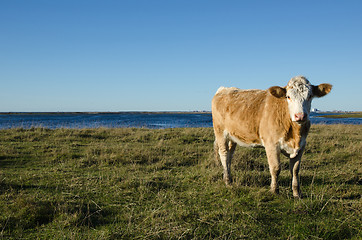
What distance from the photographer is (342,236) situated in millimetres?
3396

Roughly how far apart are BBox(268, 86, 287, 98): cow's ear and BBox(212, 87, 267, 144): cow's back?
51cm

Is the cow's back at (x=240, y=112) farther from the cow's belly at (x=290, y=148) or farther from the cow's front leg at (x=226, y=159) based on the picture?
the cow's belly at (x=290, y=148)

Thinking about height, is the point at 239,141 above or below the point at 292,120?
below

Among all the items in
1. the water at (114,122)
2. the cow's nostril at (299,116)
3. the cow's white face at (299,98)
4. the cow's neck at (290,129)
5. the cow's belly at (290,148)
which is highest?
the cow's white face at (299,98)

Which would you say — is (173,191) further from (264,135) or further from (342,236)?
(342,236)

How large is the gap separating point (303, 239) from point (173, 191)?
255 cm

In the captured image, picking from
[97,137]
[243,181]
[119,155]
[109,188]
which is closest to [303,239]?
[243,181]

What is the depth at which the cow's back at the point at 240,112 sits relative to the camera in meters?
5.26

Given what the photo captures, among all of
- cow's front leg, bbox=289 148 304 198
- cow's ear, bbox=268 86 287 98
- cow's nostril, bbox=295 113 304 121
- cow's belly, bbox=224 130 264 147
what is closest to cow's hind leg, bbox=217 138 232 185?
cow's belly, bbox=224 130 264 147

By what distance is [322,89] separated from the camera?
182 inches

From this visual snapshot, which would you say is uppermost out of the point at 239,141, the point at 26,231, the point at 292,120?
the point at 292,120

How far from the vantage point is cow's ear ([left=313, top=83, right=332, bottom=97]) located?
460 cm

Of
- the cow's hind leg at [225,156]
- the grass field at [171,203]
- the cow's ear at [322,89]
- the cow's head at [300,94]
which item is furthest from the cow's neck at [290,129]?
the cow's hind leg at [225,156]

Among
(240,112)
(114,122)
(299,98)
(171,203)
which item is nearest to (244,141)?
(240,112)
